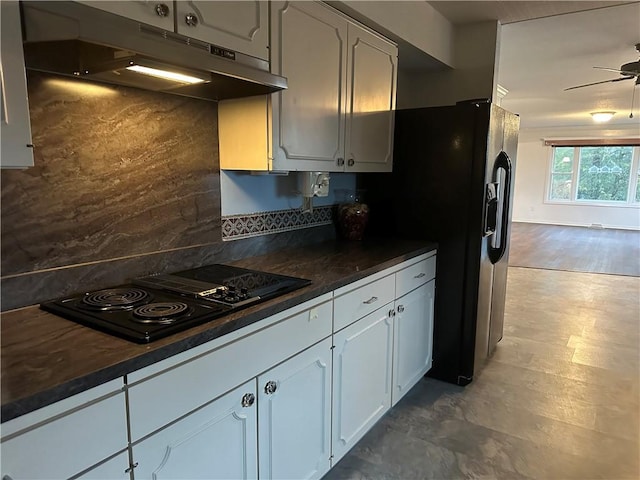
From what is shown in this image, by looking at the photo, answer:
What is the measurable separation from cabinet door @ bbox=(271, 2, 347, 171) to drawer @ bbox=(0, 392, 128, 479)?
1182 millimetres

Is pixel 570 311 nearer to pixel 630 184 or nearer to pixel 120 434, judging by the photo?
pixel 120 434

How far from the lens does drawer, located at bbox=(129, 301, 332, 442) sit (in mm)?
1081

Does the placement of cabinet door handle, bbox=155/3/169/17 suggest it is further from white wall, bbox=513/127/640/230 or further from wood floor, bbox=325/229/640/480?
white wall, bbox=513/127/640/230

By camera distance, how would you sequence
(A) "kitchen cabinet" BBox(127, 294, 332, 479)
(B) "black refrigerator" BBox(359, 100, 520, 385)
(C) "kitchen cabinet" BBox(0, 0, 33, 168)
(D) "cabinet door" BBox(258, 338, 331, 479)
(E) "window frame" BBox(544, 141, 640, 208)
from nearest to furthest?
(C) "kitchen cabinet" BBox(0, 0, 33, 168), (A) "kitchen cabinet" BBox(127, 294, 332, 479), (D) "cabinet door" BBox(258, 338, 331, 479), (B) "black refrigerator" BBox(359, 100, 520, 385), (E) "window frame" BBox(544, 141, 640, 208)

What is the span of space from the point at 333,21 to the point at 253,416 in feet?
5.77

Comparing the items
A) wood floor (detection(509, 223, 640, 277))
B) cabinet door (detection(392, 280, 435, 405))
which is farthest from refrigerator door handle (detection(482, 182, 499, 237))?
wood floor (detection(509, 223, 640, 277))

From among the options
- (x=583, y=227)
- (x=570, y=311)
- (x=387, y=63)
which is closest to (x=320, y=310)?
(x=387, y=63)

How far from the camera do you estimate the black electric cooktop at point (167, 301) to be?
46.8 inches

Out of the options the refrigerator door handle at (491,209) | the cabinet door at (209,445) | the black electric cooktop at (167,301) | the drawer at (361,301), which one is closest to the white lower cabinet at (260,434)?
the cabinet door at (209,445)

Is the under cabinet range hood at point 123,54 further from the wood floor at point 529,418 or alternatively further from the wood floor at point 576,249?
the wood floor at point 576,249

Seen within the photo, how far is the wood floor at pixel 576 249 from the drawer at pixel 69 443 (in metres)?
6.41

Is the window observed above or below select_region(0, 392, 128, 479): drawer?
above

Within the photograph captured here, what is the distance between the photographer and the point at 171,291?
1.54 meters

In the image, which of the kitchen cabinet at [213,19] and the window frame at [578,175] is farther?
the window frame at [578,175]
